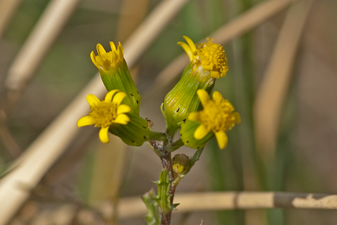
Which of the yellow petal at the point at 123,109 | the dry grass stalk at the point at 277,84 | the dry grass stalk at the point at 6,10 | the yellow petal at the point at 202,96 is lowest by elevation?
the yellow petal at the point at 123,109

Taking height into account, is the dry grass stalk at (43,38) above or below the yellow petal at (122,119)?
above

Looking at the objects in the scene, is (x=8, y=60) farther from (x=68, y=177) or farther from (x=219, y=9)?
(x=219, y=9)

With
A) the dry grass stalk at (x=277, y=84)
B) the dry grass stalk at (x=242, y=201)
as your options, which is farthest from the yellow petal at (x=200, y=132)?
the dry grass stalk at (x=277, y=84)

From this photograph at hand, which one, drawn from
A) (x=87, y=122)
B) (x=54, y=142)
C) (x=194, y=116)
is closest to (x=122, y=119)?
(x=87, y=122)

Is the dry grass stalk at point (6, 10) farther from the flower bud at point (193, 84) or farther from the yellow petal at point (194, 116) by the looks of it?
the yellow petal at point (194, 116)

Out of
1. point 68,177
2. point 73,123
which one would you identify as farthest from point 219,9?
point 68,177

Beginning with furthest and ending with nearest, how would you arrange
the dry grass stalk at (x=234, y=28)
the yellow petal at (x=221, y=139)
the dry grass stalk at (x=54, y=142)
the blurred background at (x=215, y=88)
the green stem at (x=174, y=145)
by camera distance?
the dry grass stalk at (x=234, y=28), the blurred background at (x=215, y=88), the dry grass stalk at (x=54, y=142), the green stem at (x=174, y=145), the yellow petal at (x=221, y=139)

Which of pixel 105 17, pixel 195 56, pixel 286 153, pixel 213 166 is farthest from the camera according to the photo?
pixel 105 17
